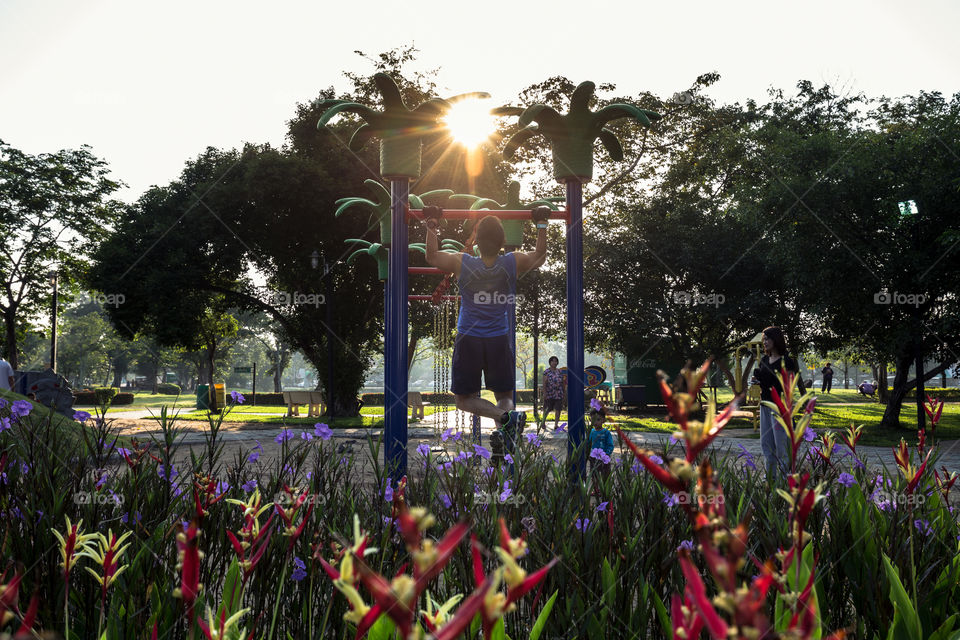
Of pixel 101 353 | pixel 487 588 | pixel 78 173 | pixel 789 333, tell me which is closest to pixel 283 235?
pixel 78 173

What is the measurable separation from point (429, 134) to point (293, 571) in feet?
14.0

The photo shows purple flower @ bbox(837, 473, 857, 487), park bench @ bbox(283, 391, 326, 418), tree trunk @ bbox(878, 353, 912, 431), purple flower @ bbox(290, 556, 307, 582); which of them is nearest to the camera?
purple flower @ bbox(290, 556, 307, 582)

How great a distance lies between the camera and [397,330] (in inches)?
215

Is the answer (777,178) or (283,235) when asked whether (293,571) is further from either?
(283,235)

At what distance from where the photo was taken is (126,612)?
168cm

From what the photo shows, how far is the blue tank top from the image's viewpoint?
5480mm

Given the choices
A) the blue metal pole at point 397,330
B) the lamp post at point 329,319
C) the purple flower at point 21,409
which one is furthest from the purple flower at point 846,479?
the lamp post at point 329,319

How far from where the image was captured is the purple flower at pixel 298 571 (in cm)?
204

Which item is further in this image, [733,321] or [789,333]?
[733,321]

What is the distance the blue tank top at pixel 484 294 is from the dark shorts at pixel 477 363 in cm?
7

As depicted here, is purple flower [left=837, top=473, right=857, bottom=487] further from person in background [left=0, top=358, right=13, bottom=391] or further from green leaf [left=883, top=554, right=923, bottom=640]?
person in background [left=0, top=358, right=13, bottom=391]

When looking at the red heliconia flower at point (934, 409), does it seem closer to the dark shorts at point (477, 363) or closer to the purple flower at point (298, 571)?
the purple flower at point (298, 571)

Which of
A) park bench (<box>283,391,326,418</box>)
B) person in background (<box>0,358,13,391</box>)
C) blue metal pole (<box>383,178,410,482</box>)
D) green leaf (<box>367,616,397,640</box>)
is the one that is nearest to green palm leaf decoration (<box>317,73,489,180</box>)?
blue metal pole (<box>383,178,410,482</box>)

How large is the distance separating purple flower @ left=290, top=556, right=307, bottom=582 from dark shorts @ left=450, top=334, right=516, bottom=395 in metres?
3.45
